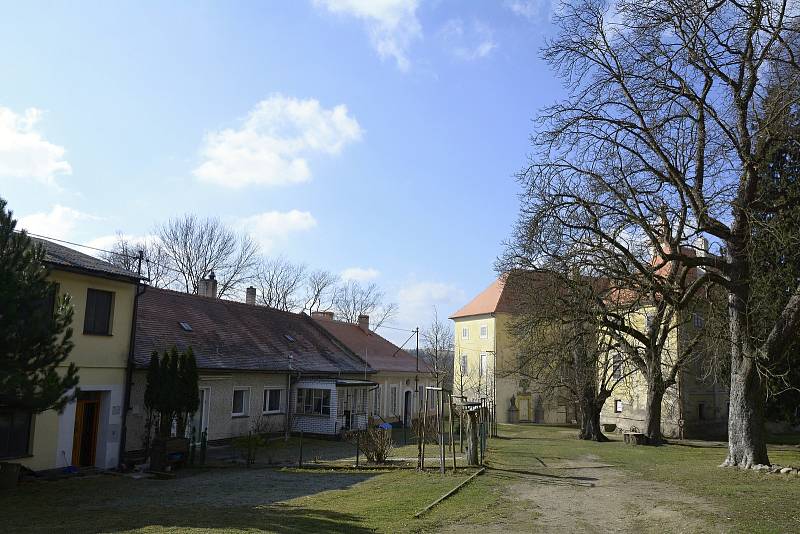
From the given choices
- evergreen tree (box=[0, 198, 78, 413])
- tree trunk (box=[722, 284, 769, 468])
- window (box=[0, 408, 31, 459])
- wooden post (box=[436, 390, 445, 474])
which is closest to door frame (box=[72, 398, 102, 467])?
window (box=[0, 408, 31, 459])

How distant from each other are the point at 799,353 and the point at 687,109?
13.1 meters

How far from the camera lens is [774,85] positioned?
16.6 metres

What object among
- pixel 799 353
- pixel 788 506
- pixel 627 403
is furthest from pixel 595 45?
pixel 627 403

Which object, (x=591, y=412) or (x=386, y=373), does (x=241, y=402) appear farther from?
(x=591, y=412)

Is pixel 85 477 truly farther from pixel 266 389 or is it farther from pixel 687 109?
pixel 687 109

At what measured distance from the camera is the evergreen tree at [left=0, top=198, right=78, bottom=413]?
12.0 meters

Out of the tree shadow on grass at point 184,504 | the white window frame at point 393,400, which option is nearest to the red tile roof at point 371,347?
the white window frame at point 393,400

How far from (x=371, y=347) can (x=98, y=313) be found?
21455 millimetres

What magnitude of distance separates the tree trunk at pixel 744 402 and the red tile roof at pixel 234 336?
56.1 feet

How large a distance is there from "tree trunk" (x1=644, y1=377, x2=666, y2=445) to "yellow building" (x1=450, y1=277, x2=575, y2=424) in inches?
747

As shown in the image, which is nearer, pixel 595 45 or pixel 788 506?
pixel 788 506

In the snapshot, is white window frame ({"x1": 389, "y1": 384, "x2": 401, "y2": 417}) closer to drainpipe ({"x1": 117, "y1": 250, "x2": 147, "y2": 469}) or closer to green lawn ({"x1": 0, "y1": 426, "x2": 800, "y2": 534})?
green lawn ({"x1": 0, "y1": 426, "x2": 800, "y2": 534})

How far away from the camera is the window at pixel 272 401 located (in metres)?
26.8

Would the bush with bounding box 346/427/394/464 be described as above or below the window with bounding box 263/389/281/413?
below
